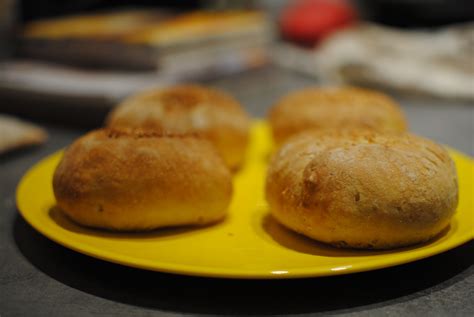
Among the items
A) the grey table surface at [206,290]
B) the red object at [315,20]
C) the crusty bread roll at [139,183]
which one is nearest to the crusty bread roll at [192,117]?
the crusty bread roll at [139,183]

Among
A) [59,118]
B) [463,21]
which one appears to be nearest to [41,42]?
[59,118]

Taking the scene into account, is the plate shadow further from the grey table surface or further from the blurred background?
the blurred background

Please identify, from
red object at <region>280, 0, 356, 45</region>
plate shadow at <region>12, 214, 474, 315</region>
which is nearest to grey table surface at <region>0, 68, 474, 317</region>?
plate shadow at <region>12, 214, 474, 315</region>

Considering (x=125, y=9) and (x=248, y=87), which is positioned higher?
(x=125, y=9)

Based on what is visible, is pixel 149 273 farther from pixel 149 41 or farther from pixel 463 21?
pixel 463 21

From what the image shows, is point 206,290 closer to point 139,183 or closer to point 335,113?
point 139,183

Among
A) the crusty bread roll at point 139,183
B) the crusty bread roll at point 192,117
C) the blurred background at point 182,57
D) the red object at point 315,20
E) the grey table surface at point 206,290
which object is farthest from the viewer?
the red object at point 315,20

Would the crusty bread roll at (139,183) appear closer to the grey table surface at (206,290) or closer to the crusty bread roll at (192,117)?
the grey table surface at (206,290)
